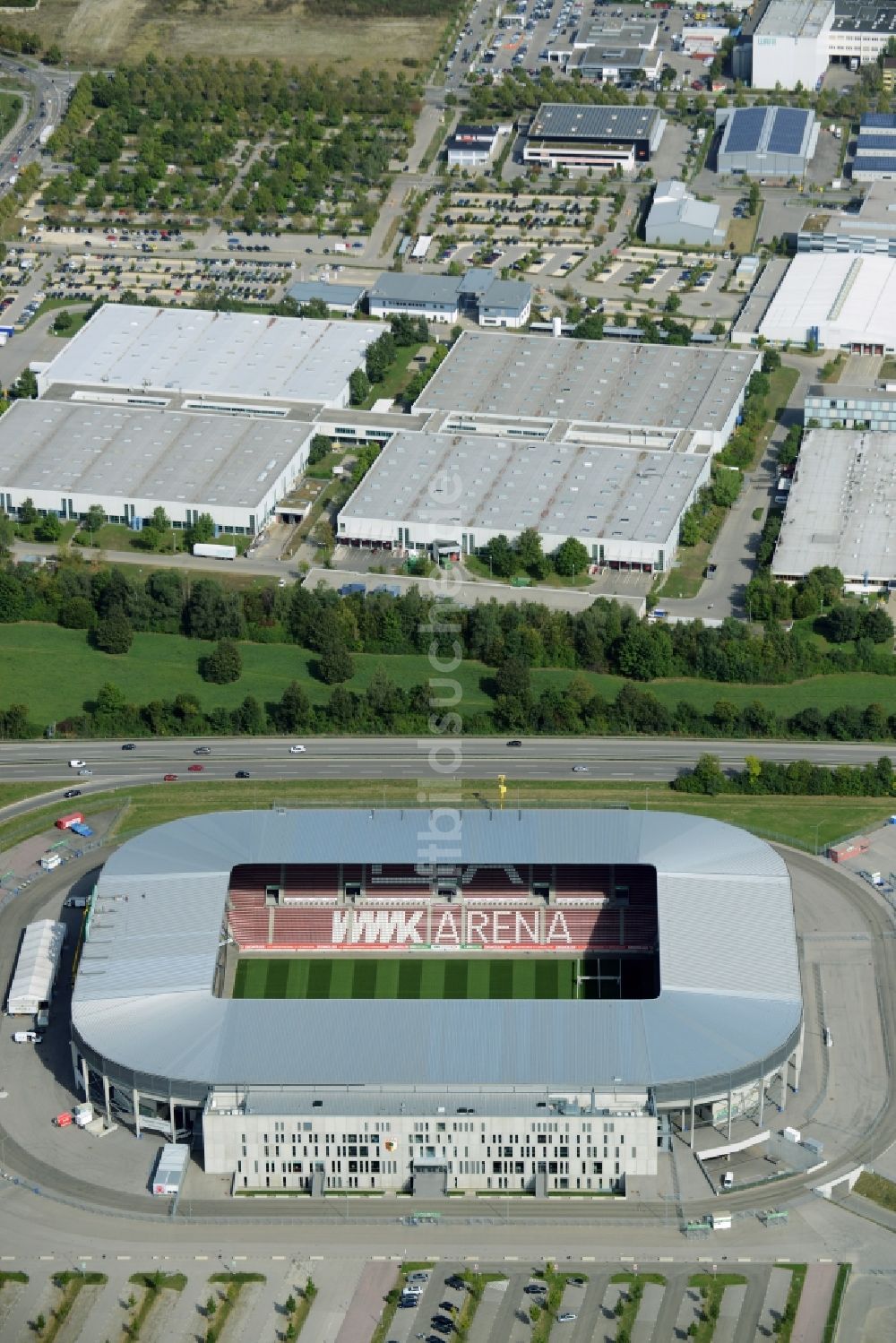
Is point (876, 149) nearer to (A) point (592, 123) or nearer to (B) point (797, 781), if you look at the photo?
(A) point (592, 123)

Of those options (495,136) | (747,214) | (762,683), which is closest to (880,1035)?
(762,683)

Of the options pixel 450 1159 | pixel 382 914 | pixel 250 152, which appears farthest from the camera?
pixel 250 152

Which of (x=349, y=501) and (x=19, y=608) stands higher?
(x=349, y=501)

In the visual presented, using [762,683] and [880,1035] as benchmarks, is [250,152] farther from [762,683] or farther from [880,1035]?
[880,1035]

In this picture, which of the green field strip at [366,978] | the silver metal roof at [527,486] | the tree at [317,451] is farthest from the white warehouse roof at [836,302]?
the green field strip at [366,978]

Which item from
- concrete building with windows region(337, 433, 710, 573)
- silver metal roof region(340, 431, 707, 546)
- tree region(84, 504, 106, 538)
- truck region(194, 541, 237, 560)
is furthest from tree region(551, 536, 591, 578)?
tree region(84, 504, 106, 538)

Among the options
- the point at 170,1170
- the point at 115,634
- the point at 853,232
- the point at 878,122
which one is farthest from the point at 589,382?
the point at 170,1170
